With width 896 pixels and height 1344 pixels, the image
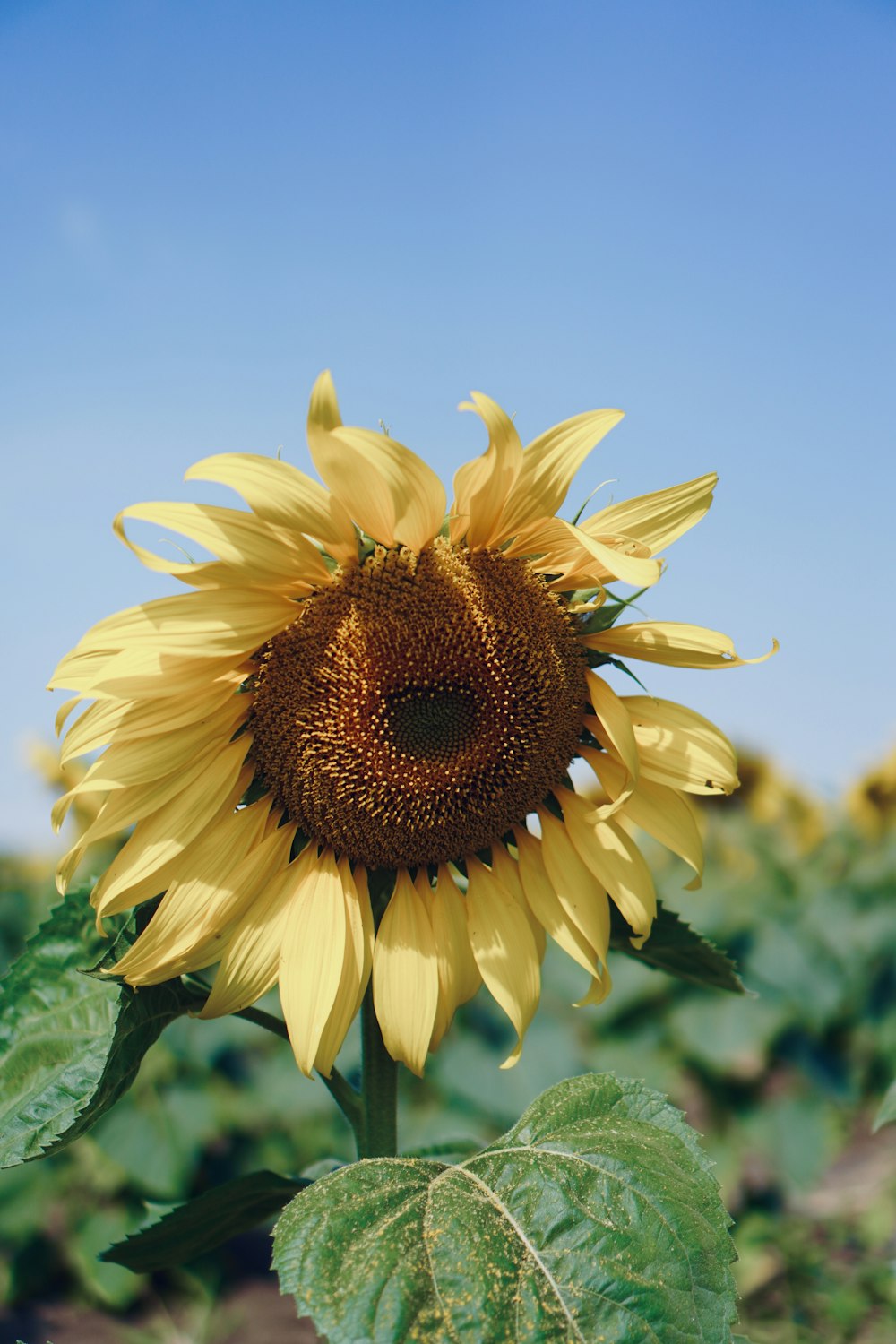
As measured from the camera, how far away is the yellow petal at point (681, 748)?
1.52m

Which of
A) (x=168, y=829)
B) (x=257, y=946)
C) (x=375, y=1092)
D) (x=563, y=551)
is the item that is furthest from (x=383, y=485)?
(x=375, y=1092)

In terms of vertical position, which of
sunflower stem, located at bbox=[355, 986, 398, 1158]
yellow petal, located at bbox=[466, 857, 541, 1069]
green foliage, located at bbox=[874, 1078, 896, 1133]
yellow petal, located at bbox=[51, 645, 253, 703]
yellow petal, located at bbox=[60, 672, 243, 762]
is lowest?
green foliage, located at bbox=[874, 1078, 896, 1133]

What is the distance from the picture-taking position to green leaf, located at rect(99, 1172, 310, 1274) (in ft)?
5.06

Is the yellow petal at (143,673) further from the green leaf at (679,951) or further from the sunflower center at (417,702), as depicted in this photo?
the green leaf at (679,951)

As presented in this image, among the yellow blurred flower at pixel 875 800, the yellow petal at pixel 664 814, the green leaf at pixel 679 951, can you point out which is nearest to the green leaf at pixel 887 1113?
the green leaf at pixel 679 951

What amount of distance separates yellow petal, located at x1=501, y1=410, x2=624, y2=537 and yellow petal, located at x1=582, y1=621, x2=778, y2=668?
0.21 metres

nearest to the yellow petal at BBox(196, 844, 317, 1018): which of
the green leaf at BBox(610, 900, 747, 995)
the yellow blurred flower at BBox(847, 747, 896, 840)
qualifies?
the green leaf at BBox(610, 900, 747, 995)

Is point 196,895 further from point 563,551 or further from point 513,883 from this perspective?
point 563,551

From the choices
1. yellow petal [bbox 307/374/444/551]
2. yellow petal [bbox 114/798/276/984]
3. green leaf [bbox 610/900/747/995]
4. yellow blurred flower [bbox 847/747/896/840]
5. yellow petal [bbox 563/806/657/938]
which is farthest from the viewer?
yellow blurred flower [bbox 847/747/896/840]

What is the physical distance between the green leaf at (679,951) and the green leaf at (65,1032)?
633 mm

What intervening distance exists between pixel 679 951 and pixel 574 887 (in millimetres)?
241

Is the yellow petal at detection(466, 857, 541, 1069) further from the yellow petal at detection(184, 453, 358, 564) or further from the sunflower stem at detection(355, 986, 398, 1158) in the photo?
the yellow petal at detection(184, 453, 358, 564)

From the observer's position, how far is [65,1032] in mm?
1480

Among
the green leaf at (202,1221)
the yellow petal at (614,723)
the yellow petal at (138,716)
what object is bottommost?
the green leaf at (202,1221)
